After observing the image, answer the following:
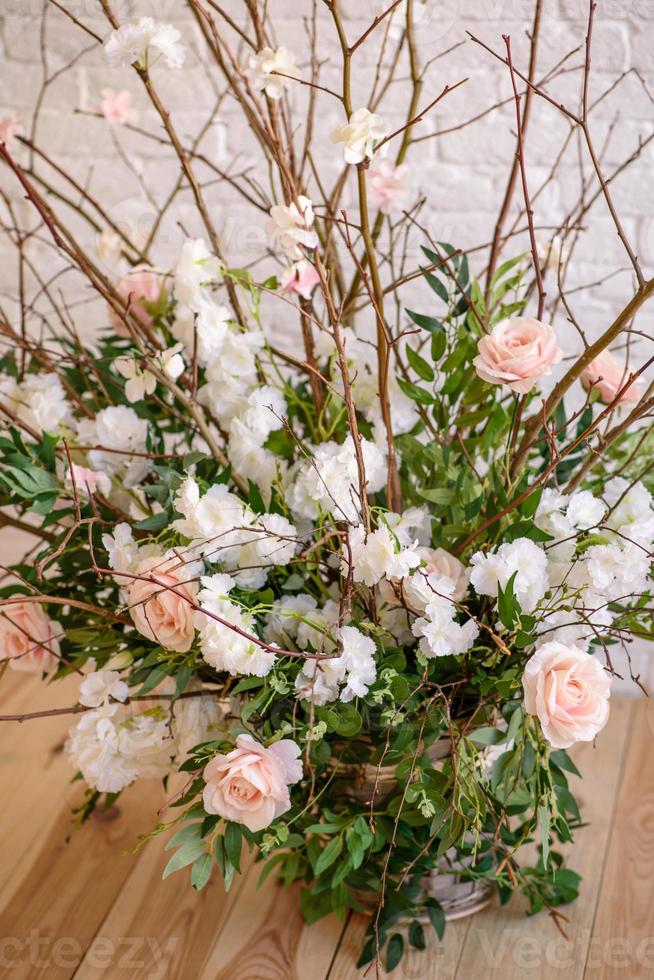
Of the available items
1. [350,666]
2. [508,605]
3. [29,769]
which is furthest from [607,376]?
[29,769]

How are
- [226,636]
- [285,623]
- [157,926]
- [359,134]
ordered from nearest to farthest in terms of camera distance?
[359,134]
[226,636]
[285,623]
[157,926]

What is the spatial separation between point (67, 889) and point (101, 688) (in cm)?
46

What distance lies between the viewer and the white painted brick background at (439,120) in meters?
1.47

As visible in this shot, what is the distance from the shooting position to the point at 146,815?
1403 mm

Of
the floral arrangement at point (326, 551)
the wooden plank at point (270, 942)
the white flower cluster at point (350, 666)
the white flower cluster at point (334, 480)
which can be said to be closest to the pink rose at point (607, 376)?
the floral arrangement at point (326, 551)

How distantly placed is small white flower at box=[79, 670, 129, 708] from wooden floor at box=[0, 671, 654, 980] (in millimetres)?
393

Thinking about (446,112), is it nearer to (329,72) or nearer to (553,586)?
(329,72)

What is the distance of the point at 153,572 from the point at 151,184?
1.04 m

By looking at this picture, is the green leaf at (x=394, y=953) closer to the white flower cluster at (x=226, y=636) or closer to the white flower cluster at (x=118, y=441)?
the white flower cluster at (x=226, y=636)

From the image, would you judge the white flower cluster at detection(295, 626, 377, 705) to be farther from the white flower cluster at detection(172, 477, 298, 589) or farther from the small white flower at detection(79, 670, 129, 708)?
the small white flower at detection(79, 670, 129, 708)

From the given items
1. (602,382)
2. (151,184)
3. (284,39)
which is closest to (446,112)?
(284,39)

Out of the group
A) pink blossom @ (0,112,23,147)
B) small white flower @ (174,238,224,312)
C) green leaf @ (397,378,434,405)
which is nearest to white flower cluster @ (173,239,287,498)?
small white flower @ (174,238,224,312)

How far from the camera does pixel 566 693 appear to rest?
818 mm

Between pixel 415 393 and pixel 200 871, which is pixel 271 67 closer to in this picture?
pixel 415 393
